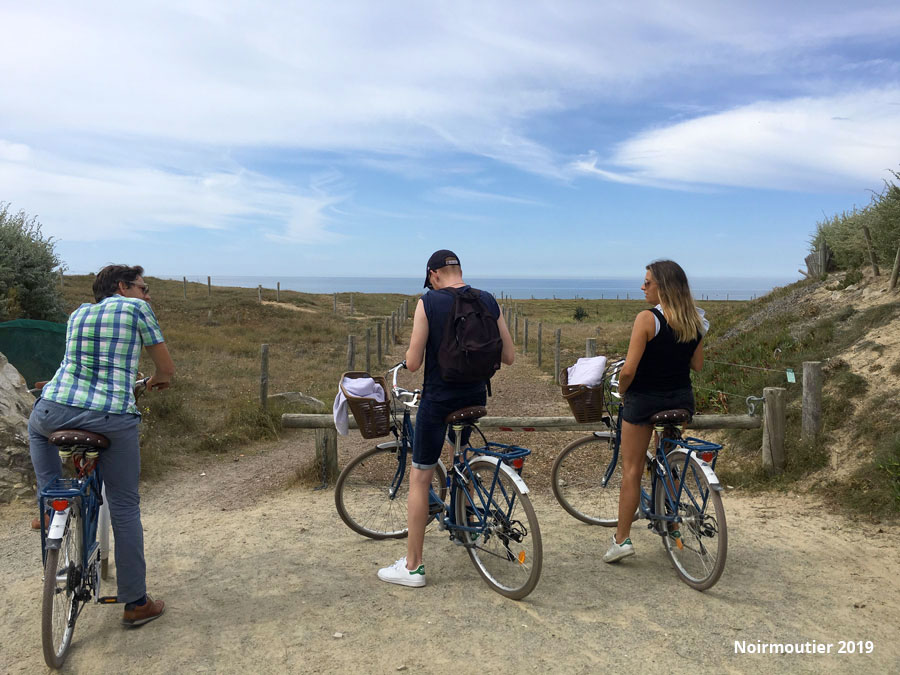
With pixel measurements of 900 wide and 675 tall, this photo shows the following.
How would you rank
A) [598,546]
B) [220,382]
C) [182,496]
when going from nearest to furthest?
1. [598,546]
2. [182,496]
3. [220,382]

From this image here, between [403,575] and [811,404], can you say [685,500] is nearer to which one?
[403,575]

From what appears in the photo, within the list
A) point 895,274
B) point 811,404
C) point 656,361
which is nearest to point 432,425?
point 656,361

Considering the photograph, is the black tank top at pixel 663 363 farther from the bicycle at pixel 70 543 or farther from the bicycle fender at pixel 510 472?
the bicycle at pixel 70 543

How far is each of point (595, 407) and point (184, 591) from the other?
2.95 metres

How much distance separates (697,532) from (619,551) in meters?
0.55

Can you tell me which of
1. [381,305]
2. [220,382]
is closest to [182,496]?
[220,382]

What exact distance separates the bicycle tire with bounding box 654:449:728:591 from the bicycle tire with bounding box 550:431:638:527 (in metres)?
0.81

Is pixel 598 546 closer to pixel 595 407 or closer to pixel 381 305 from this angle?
pixel 595 407

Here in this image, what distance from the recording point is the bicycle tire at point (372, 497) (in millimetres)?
4797

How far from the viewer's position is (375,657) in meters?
3.27

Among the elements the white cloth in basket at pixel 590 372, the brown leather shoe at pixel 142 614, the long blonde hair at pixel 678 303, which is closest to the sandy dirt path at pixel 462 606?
the brown leather shoe at pixel 142 614

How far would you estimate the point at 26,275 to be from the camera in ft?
44.1

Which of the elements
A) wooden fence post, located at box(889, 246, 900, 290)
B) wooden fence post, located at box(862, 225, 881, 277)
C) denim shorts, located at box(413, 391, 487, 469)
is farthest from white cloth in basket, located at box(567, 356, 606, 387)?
wooden fence post, located at box(862, 225, 881, 277)

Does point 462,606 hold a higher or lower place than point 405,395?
lower
